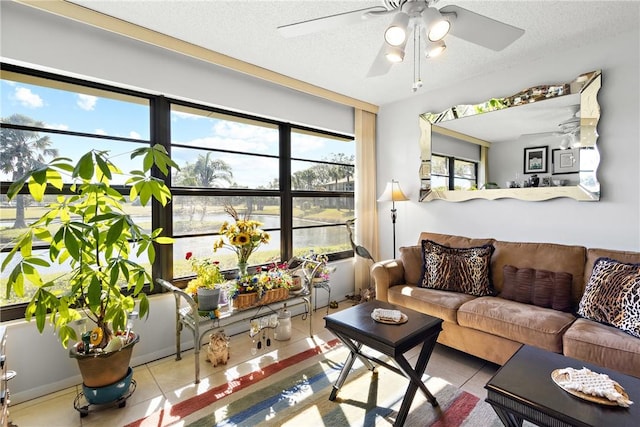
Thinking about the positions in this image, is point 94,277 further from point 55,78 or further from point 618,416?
point 618,416

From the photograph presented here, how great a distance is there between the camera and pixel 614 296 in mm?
1949

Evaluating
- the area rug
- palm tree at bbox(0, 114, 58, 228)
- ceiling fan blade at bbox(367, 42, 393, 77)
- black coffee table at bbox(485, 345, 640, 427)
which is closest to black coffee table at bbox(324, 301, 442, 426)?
the area rug

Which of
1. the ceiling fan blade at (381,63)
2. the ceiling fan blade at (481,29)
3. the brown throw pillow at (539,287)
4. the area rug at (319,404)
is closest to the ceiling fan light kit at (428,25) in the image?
the ceiling fan blade at (481,29)

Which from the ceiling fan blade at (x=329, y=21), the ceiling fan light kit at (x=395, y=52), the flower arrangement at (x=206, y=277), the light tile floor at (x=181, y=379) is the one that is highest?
the ceiling fan blade at (x=329, y=21)

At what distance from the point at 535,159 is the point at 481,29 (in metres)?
1.70

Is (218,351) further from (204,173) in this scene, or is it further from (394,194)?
(394,194)

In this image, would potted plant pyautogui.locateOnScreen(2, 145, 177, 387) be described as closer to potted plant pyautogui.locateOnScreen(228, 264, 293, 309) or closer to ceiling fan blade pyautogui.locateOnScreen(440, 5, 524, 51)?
potted plant pyautogui.locateOnScreen(228, 264, 293, 309)

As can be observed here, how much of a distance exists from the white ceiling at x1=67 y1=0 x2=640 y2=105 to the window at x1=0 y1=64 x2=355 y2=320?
62 centimetres

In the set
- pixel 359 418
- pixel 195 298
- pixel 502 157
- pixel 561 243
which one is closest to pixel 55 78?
pixel 195 298

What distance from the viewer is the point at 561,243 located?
269 centimetres

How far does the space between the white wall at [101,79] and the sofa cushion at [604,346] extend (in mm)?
2826

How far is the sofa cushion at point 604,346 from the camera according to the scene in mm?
1654

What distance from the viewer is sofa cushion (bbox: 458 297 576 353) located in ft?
6.39

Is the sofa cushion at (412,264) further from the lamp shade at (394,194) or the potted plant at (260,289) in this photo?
the potted plant at (260,289)
